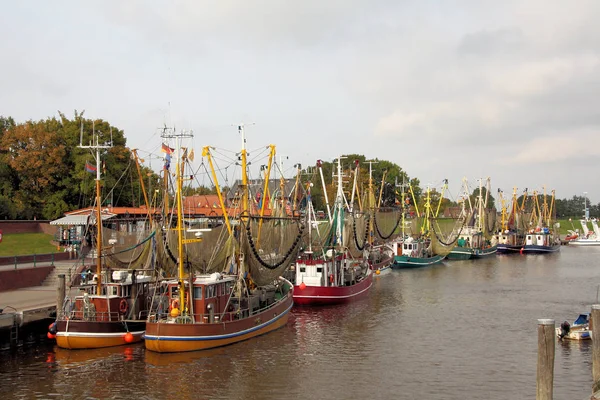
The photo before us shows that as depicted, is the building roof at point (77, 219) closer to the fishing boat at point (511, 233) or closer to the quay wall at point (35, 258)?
the quay wall at point (35, 258)

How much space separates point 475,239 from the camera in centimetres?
10994

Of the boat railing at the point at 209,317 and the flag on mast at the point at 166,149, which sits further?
the flag on mast at the point at 166,149

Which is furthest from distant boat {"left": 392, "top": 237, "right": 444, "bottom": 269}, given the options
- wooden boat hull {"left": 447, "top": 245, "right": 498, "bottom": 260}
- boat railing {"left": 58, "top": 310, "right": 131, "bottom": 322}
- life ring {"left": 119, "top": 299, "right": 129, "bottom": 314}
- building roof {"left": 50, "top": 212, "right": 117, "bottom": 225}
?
boat railing {"left": 58, "top": 310, "right": 131, "bottom": 322}

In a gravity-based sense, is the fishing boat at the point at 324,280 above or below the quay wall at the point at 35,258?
below

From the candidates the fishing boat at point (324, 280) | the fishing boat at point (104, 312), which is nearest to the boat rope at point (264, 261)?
the fishing boat at point (324, 280)

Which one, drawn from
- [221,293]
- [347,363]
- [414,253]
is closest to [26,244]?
[221,293]

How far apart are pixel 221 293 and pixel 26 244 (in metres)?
37.7

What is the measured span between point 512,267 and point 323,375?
6269 centimetres

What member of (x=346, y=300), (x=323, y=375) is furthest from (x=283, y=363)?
(x=346, y=300)

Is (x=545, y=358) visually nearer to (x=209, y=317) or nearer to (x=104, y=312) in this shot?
(x=209, y=317)

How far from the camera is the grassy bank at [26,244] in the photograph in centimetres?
6184

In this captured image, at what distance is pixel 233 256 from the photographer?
133ft

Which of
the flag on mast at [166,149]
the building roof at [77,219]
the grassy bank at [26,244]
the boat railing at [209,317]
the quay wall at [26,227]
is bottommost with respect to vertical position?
the boat railing at [209,317]

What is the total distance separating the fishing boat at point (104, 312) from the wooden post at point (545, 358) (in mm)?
22824
